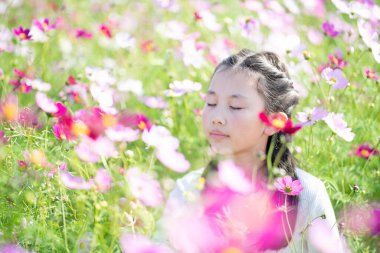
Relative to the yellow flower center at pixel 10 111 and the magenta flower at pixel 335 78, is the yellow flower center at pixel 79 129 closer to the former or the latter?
the yellow flower center at pixel 10 111

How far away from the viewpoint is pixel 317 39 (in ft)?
8.43

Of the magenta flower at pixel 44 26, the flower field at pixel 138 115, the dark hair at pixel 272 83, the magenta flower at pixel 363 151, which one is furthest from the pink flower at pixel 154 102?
the magenta flower at pixel 363 151

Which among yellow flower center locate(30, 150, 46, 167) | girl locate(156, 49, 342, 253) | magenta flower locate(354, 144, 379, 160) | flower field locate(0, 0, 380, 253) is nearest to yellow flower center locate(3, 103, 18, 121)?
flower field locate(0, 0, 380, 253)

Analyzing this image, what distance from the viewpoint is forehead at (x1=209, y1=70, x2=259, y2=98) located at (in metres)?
1.40

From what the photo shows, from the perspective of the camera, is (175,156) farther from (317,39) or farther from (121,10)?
(121,10)

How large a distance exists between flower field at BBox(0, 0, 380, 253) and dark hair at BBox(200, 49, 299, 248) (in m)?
0.08

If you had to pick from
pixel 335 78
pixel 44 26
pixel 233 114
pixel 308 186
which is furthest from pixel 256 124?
pixel 44 26

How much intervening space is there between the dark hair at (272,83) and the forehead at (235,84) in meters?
0.01

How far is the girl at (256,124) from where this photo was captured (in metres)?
1.38

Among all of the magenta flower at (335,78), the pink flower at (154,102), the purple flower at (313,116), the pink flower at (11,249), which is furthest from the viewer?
the pink flower at (154,102)

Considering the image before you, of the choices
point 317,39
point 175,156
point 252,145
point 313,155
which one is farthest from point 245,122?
point 317,39

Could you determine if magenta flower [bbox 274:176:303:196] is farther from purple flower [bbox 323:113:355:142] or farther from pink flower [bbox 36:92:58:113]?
pink flower [bbox 36:92:58:113]

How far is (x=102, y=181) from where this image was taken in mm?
1082

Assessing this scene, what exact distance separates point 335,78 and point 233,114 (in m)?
0.36
